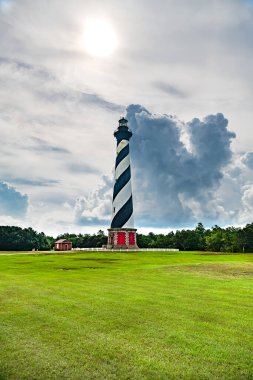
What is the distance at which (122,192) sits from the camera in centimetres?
8581

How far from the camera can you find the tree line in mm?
98838

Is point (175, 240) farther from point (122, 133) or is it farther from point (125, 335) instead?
point (125, 335)

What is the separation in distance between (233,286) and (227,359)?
1427cm

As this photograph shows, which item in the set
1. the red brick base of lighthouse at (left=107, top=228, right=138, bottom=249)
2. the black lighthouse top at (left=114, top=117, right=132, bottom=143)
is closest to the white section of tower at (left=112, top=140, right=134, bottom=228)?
the red brick base of lighthouse at (left=107, top=228, right=138, bottom=249)

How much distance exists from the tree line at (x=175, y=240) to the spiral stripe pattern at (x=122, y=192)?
2987 centimetres

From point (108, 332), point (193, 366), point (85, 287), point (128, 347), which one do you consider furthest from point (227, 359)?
point (85, 287)

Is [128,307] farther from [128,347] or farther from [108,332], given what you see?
[128,347]

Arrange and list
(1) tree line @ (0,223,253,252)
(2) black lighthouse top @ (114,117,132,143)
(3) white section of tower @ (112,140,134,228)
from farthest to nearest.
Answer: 1. (1) tree line @ (0,223,253,252)
2. (2) black lighthouse top @ (114,117,132,143)
3. (3) white section of tower @ (112,140,134,228)

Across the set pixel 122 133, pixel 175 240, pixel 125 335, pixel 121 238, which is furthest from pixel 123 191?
pixel 125 335

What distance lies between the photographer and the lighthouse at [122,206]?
84188 mm

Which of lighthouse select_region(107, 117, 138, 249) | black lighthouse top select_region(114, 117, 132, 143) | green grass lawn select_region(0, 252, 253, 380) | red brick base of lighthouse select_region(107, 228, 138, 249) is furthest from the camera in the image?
black lighthouse top select_region(114, 117, 132, 143)

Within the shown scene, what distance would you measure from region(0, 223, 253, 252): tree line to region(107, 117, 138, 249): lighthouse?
96.4 ft

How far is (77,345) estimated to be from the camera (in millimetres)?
10305

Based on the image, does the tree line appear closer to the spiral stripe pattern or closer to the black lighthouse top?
the spiral stripe pattern
